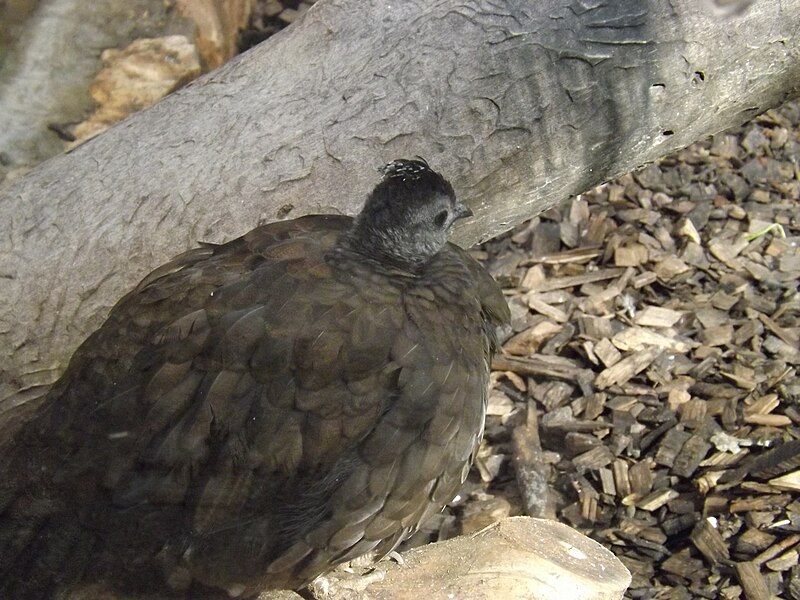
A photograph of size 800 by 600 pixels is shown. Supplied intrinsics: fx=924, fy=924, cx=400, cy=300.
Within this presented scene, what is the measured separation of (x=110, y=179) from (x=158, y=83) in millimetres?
2056

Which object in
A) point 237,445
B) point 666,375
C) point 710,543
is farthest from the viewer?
point 666,375

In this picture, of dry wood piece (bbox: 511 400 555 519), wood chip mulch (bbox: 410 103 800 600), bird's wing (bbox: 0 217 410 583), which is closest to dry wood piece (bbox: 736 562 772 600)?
wood chip mulch (bbox: 410 103 800 600)

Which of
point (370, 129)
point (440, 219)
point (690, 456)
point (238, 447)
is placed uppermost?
point (370, 129)

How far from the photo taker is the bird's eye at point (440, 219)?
2.64 m

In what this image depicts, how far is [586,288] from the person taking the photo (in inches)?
158

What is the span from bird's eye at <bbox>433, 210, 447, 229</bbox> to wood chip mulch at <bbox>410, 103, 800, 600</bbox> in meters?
1.05

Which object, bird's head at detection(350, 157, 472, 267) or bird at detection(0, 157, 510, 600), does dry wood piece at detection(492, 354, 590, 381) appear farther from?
bird at detection(0, 157, 510, 600)

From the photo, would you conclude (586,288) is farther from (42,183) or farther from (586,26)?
(42,183)

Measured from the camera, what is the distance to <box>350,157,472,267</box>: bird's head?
257cm

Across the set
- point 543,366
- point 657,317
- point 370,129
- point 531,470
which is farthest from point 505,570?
point 657,317

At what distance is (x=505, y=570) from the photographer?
8.44 ft

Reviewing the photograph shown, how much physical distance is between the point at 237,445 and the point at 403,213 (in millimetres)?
796

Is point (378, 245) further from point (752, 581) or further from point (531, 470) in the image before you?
point (752, 581)

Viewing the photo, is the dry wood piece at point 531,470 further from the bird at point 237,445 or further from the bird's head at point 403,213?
the bird's head at point 403,213
